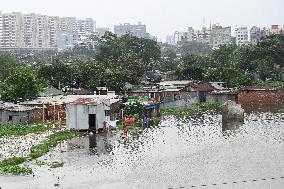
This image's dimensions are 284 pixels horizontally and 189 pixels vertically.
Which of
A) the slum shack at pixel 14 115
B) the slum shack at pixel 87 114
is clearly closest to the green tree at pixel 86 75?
the slum shack at pixel 14 115

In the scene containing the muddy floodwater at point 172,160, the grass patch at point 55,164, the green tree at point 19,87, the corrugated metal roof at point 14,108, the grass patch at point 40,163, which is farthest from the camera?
the green tree at point 19,87

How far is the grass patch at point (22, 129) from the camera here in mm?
39188

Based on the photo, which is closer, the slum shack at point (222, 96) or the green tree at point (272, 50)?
the slum shack at point (222, 96)

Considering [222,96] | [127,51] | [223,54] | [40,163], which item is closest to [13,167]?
[40,163]

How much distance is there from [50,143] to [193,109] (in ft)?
75.1

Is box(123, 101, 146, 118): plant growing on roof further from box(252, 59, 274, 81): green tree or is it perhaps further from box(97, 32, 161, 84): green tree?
box(252, 59, 274, 81): green tree

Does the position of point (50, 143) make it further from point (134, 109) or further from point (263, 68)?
point (263, 68)

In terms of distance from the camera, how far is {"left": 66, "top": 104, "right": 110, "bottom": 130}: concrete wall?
39281mm

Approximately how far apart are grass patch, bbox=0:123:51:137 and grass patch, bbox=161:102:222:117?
47.0ft

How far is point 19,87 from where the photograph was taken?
5028 cm

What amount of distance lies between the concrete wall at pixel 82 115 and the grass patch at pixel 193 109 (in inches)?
507

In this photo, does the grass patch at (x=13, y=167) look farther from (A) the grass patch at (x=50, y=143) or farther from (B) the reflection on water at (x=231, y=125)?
(B) the reflection on water at (x=231, y=125)

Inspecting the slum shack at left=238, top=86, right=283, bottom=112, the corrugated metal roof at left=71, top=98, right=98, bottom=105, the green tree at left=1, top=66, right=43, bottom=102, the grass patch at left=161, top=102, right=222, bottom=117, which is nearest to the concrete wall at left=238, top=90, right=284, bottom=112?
the slum shack at left=238, top=86, right=283, bottom=112

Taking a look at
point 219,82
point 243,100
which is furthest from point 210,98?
point 219,82
